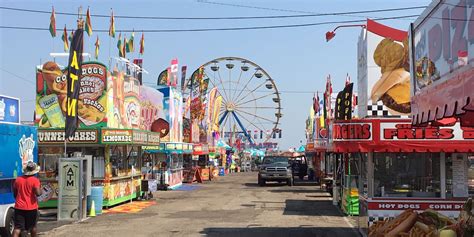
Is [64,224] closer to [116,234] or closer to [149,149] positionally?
[116,234]

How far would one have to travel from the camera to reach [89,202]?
18.0 m

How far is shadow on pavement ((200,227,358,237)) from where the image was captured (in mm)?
13250

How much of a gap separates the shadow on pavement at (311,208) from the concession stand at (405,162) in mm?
5934

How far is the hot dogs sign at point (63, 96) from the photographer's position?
2014cm

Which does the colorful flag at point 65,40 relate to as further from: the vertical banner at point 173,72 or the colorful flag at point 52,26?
the vertical banner at point 173,72

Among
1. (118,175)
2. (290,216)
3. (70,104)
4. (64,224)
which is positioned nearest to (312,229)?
(290,216)

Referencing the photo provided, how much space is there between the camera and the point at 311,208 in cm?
2056

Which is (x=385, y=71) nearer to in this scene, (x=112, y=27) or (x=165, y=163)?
(x=112, y=27)

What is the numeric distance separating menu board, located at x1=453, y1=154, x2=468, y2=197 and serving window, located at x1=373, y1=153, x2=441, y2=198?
46 cm

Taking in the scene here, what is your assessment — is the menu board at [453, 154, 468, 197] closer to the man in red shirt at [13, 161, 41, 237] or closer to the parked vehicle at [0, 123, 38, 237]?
the man in red shirt at [13, 161, 41, 237]

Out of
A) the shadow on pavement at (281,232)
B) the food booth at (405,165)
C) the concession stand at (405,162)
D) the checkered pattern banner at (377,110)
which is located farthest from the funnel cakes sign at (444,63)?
the checkered pattern banner at (377,110)

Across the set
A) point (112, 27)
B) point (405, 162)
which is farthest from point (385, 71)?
point (112, 27)

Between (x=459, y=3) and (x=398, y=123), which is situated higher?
(x=459, y=3)

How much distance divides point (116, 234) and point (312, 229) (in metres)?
4.87
